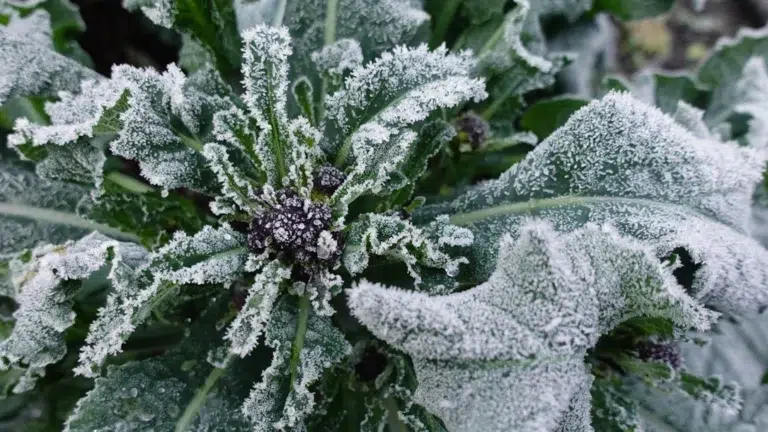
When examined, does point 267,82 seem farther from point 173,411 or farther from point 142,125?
point 173,411

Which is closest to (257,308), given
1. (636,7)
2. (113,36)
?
(636,7)

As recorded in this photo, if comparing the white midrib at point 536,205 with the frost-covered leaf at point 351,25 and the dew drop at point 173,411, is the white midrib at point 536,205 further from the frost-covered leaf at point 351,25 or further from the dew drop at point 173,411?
the dew drop at point 173,411

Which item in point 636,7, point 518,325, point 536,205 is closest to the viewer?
point 518,325

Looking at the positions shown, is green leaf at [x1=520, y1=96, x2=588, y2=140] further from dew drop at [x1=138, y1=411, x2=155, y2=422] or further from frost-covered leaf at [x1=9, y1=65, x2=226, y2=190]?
dew drop at [x1=138, y1=411, x2=155, y2=422]

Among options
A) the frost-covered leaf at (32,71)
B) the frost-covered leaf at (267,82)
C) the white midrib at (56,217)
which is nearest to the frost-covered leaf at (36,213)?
the white midrib at (56,217)

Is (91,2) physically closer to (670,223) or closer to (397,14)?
(397,14)
